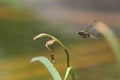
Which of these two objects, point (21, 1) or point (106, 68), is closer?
point (106, 68)

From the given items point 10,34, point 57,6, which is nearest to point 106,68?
point 10,34

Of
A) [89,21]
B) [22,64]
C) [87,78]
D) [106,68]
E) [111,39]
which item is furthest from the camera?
→ [89,21]

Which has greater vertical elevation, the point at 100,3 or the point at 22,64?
the point at 22,64

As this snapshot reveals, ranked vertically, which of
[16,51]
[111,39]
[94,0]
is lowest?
[94,0]

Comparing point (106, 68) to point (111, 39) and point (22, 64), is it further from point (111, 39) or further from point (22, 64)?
point (111, 39)

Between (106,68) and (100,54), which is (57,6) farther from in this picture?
(106,68)

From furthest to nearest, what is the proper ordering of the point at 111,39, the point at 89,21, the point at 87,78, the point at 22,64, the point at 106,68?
1. the point at 89,21
2. the point at 22,64
3. the point at 106,68
4. the point at 87,78
5. the point at 111,39
